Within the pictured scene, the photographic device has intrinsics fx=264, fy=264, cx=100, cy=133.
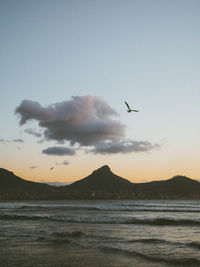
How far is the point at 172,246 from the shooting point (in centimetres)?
1473

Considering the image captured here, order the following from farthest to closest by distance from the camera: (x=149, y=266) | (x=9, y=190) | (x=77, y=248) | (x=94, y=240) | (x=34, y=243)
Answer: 1. (x=9, y=190)
2. (x=94, y=240)
3. (x=34, y=243)
4. (x=77, y=248)
5. (x=149, y=266)

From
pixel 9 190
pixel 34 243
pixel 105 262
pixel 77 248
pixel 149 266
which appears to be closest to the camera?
pixel 149 266

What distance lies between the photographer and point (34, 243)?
15.2m

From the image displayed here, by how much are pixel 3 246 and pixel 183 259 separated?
9278mm

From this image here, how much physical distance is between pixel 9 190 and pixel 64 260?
185 metres

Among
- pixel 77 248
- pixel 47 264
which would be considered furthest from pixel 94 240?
pixel 47 264

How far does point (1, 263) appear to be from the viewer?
35.1 feet

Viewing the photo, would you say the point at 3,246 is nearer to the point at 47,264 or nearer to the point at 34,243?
the point at 34,243

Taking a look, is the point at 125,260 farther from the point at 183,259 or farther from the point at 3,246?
the point at 3,246

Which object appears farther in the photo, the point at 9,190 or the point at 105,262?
the point at 9,190

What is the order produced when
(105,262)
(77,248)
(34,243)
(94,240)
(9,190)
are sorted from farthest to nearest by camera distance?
(9,190), (94,240), (34,243), (77,248), (105,262)

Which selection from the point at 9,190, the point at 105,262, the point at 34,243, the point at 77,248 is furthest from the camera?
the point at 9,190

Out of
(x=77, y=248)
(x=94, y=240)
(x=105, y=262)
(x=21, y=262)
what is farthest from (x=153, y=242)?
(x=21, y=262)

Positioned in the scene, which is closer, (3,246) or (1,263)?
(1,263)
